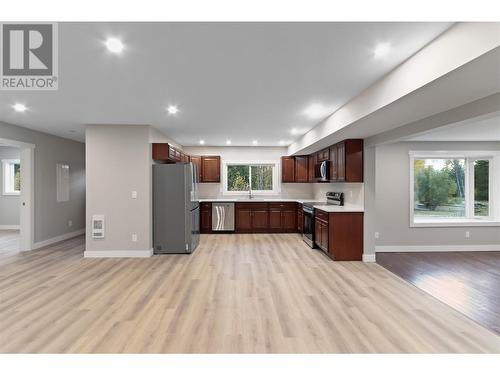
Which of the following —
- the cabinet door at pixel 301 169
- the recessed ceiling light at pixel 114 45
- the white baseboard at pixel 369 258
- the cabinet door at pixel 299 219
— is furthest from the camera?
the cabinet door at pixel 301 169

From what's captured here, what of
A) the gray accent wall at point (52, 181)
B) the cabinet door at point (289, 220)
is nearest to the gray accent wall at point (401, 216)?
the cabinet door at point (289, 220)

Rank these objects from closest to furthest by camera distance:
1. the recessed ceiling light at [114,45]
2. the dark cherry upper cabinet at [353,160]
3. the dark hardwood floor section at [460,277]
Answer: the recessed ceiling light at [114,45], the dark hardwood floor section at [460,277], the dark cherry upper cabinet at [353,160]

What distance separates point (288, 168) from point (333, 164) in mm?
2402

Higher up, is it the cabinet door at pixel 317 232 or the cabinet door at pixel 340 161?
the cabinet door at pixel 340 161

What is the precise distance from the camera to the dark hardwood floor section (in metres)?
3.03

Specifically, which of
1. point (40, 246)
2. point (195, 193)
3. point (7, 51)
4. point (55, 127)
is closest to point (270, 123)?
point (195, 193)

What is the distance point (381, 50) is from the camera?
225cm

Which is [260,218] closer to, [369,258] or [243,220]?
[243,220]

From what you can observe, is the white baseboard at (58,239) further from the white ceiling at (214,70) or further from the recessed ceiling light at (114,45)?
the recessed ceiling light at (114,45)

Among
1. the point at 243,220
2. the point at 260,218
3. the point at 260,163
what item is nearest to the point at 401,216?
the point at 260,218

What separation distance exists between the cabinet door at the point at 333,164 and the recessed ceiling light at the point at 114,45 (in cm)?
428

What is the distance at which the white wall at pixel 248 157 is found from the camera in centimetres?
815

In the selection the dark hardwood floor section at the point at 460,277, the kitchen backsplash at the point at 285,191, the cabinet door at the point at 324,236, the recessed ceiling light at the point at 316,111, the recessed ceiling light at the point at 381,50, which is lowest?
the dark hardwood floor section at the point at 460,277

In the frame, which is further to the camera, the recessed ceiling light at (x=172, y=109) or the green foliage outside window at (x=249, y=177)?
the green foliage outside window at (x=249, y=177)
